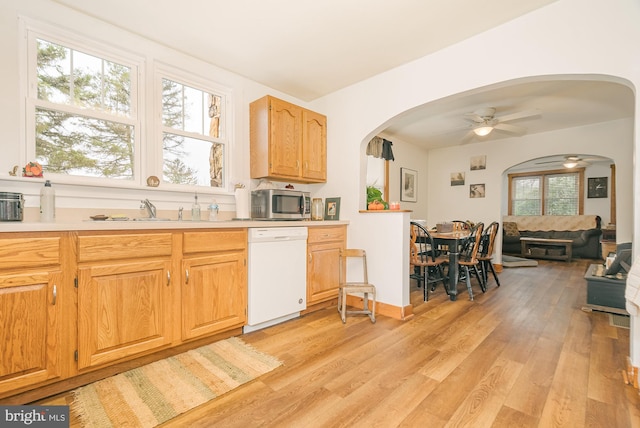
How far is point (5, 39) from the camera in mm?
1972

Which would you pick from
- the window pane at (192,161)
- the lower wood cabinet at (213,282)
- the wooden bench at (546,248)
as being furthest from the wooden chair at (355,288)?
the wooden bench at (546,248)

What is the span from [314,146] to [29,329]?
2907 mm

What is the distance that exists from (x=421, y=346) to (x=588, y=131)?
5086mm

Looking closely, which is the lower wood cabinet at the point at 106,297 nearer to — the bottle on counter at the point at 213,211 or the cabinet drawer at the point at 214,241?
the cabinet drawer at the point at 214,241

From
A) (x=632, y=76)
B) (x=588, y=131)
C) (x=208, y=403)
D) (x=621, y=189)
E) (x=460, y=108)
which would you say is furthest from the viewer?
(x=588, y=131)

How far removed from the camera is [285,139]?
3.23 m

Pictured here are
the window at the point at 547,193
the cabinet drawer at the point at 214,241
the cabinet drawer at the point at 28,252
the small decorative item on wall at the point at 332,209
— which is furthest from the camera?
the window at the point at 547,193

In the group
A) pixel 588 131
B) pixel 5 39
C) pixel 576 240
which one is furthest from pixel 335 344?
pixel 576 240

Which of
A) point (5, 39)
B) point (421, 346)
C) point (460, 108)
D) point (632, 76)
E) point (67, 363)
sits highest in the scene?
point (460, 108)

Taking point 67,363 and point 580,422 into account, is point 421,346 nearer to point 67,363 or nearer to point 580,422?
point 580,422

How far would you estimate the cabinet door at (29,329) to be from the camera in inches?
58.9

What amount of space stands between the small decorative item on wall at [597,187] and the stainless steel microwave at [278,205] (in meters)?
8.49

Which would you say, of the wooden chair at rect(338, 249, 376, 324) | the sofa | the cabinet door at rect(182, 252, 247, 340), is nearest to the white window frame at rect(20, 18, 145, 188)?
the cabinet door at rect(182, 252, 247, 340)

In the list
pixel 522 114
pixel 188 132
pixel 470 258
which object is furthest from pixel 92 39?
pixel 522 114
